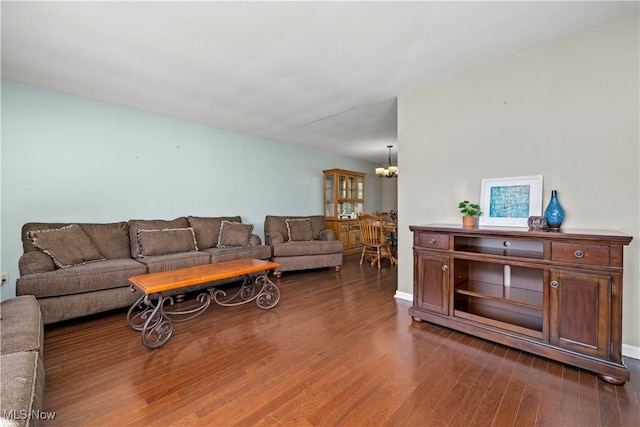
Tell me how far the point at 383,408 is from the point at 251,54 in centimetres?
274

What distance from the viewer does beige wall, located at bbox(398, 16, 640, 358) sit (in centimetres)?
198

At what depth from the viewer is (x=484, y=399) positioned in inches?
61.2

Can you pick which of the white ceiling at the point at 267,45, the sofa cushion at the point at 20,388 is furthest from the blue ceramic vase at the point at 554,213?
the sofa cushion at the point at 20,388

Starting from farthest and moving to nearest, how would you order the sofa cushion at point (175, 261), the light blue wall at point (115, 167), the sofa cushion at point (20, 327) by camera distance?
1. the sofa cushion at point (175, 261)
2. the light blue wall at point (115, 167)
3. the sofa cushion at point (20, 327)

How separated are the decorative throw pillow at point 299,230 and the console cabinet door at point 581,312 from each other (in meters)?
3.67

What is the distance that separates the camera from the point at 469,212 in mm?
2518

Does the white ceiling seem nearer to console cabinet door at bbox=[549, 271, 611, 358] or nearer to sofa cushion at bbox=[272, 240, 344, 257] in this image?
console cabinet door at bbox=[549, 271, 611, 358]

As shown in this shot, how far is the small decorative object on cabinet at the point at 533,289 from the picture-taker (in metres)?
1.72

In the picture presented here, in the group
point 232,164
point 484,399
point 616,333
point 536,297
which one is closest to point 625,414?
point 616,333

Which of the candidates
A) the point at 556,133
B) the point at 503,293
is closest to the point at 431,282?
the point at 503,293

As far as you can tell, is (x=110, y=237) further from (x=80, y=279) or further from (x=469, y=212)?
(x=469, y=212)

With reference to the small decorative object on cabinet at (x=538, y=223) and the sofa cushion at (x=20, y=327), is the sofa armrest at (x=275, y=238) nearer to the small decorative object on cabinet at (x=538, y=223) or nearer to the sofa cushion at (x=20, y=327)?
the sofa cushion at (x=20, y=327)

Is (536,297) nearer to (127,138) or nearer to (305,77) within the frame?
(305,77)

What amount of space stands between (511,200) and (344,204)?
13.9ft
